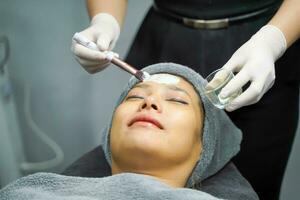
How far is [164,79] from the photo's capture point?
119 centimetres

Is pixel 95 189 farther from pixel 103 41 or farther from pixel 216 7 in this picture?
pixel 216 7

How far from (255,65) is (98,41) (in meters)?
0.43

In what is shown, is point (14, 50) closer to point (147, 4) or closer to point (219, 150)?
point (147, 4)

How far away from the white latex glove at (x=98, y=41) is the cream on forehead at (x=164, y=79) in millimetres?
133

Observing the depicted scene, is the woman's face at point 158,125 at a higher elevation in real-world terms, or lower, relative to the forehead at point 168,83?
lower

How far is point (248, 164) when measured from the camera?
4.54ft

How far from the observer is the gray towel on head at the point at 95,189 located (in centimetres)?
97

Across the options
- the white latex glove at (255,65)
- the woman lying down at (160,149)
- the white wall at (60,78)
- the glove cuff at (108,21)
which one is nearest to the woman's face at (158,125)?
the woman lying down at (160,149)

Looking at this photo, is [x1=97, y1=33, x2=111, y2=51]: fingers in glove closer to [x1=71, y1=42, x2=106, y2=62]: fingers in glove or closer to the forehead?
[x1=71, y1=42, x2=106, y2=62]: fingers in glove

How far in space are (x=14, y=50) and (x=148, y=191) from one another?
116 centimetres

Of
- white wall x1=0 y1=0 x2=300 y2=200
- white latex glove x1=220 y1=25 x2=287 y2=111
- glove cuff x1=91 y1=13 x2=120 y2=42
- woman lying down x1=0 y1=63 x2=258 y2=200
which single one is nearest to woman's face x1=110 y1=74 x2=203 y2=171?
woman lying down x1=0 y1=63 x2=258 y2=200

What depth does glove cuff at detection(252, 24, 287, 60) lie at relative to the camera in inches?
45.7

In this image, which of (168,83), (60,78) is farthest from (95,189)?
(60,78)

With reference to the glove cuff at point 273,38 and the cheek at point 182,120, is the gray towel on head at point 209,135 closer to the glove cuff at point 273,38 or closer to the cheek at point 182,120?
the cheek at point 182,120
